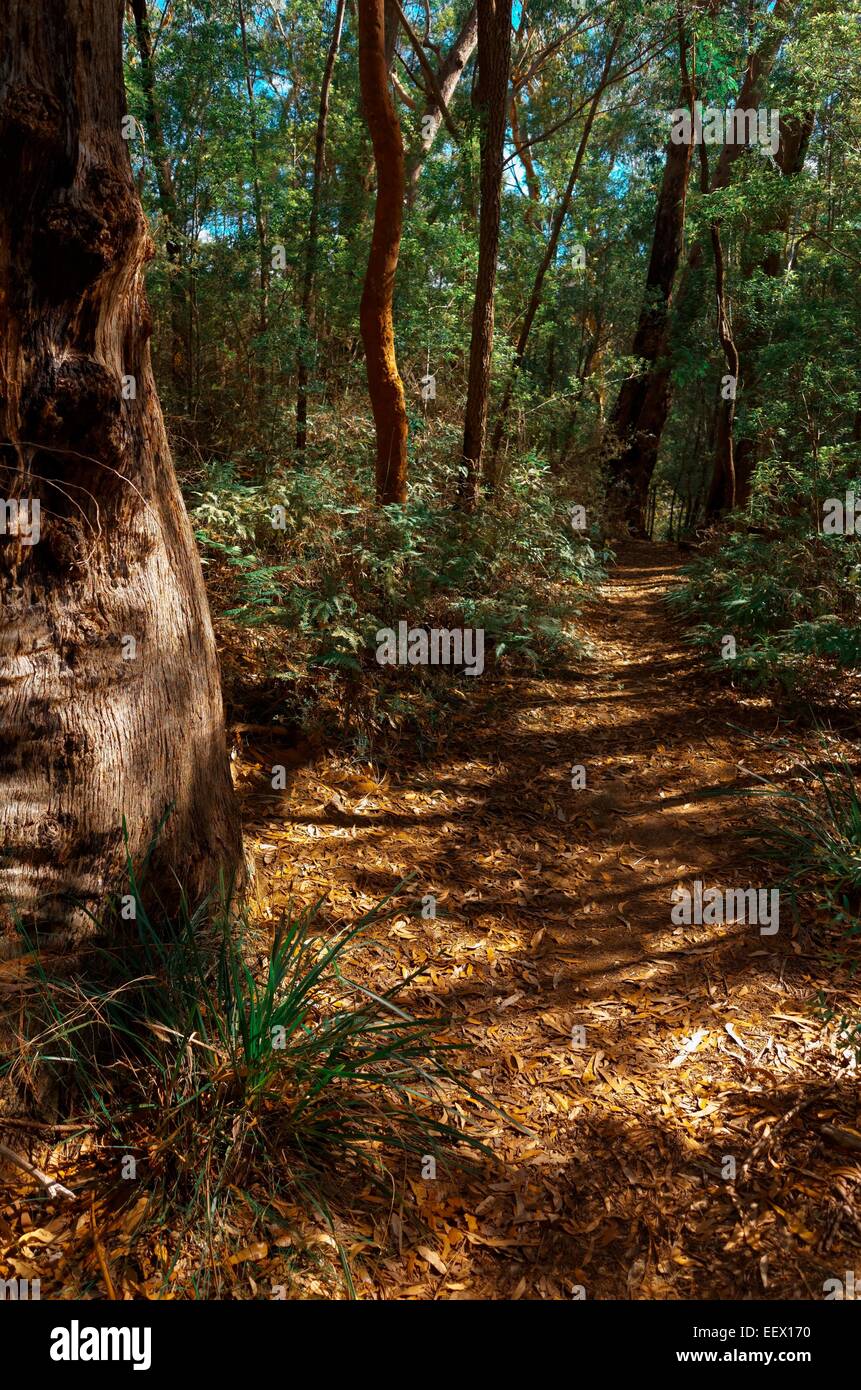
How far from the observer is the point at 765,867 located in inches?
160

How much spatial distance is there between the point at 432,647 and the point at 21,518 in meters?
3.70

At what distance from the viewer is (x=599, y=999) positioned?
3324 millimetres

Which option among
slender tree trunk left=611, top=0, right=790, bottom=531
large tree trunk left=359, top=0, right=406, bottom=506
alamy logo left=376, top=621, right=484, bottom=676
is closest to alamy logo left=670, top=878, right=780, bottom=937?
alamy logo left=376, top=621, right=484, bottom=676

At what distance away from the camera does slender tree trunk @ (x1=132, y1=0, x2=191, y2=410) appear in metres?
7.23

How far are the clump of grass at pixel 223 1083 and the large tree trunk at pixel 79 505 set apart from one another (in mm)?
263

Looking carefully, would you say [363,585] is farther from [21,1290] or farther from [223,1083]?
[21,1290]

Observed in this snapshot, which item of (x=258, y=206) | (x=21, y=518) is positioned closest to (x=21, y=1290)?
(x=21, y=518)

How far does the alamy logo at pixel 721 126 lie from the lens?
10836 millimetres

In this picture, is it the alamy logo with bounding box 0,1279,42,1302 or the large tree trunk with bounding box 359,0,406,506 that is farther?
the large tree trunk with bounding box 359,0,406,506

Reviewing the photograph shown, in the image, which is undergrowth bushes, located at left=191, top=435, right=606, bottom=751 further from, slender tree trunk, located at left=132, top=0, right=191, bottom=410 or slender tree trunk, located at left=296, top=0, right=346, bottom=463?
slender tree trunk, located at left=132, top=0, right=191, bottom=410

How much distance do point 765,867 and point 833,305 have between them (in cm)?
849

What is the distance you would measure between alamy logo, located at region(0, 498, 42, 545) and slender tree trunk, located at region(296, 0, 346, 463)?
18.0 ft
